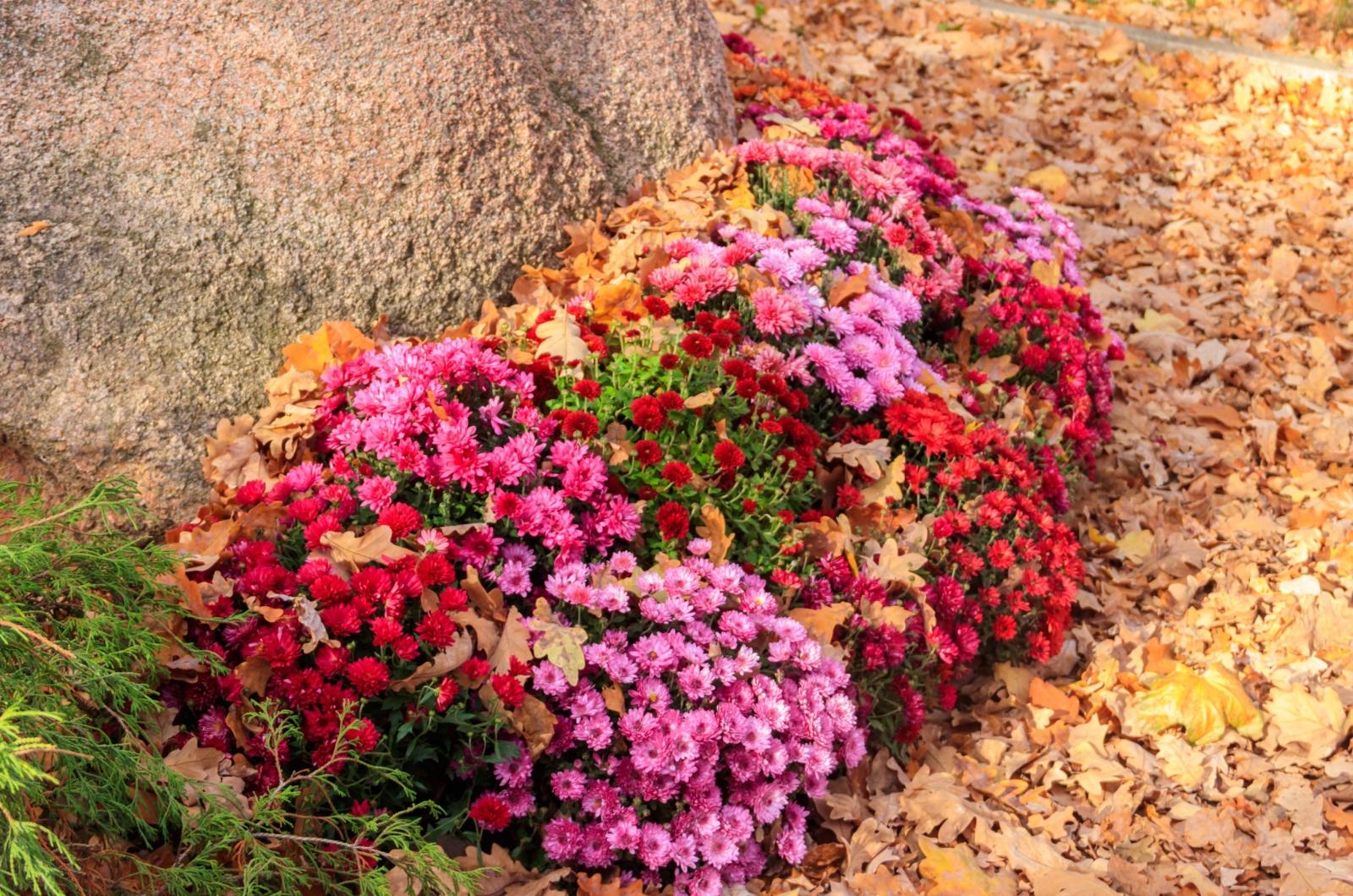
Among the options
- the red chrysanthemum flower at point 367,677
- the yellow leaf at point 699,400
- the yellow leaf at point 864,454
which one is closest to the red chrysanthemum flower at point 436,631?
the red chrysanthemum flower at point 367,677

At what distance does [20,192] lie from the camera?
3.11 meters

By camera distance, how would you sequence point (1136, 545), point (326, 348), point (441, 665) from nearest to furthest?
point (441, 665)
point (326, 348)
point (1136, 545)

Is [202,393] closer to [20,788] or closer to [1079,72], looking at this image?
[20,788]

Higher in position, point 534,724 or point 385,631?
point 385,631

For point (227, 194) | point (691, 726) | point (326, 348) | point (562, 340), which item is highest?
point (227, 194)

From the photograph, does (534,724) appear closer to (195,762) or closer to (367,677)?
(367,677)

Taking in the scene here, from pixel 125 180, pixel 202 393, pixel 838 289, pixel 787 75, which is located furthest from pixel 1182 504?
pixel 125 180

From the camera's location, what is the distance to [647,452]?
284cm

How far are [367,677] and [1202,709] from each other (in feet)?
8.26

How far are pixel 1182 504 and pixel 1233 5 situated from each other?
18.6 ft

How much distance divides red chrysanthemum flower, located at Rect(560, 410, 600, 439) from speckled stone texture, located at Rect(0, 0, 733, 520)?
2.99 feet

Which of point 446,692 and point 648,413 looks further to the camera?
point 648,413

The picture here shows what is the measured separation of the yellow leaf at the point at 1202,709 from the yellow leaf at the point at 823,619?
3.71 ft

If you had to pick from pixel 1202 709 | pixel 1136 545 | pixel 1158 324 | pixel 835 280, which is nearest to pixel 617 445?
pixel 835 280
